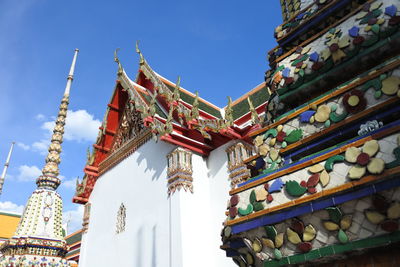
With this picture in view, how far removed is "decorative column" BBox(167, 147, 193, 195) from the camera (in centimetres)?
719

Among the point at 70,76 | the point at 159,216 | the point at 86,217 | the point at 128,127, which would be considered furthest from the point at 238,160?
the point at 70,76

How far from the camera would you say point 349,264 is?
202cm

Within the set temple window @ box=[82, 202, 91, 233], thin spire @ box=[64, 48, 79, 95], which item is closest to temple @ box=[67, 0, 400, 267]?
temple window @ box=[82, 202, 91, 233]

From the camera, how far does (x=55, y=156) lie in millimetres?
11242

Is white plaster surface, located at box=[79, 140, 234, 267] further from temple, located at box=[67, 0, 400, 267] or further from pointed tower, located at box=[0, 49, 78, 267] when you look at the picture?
temple, located at box=[67, 0, 400, 267]

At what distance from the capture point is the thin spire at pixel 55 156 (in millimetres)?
10484

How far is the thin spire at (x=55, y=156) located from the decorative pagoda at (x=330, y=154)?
29.0 feet

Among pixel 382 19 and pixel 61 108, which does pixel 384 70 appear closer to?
pixel 382 19

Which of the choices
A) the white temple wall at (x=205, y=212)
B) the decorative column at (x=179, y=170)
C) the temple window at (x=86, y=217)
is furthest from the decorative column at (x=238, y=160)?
the temple window at (x=86, y=217)

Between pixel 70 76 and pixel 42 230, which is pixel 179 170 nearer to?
pixel 42 230

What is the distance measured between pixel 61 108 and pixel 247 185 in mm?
11532

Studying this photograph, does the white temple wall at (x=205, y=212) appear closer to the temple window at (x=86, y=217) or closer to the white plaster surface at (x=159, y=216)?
the white plaster surface at (x=159, y=216)

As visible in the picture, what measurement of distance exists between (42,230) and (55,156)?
2655mm

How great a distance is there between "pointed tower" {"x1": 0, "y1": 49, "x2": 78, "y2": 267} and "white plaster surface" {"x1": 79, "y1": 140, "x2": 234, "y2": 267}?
3.41 feet
